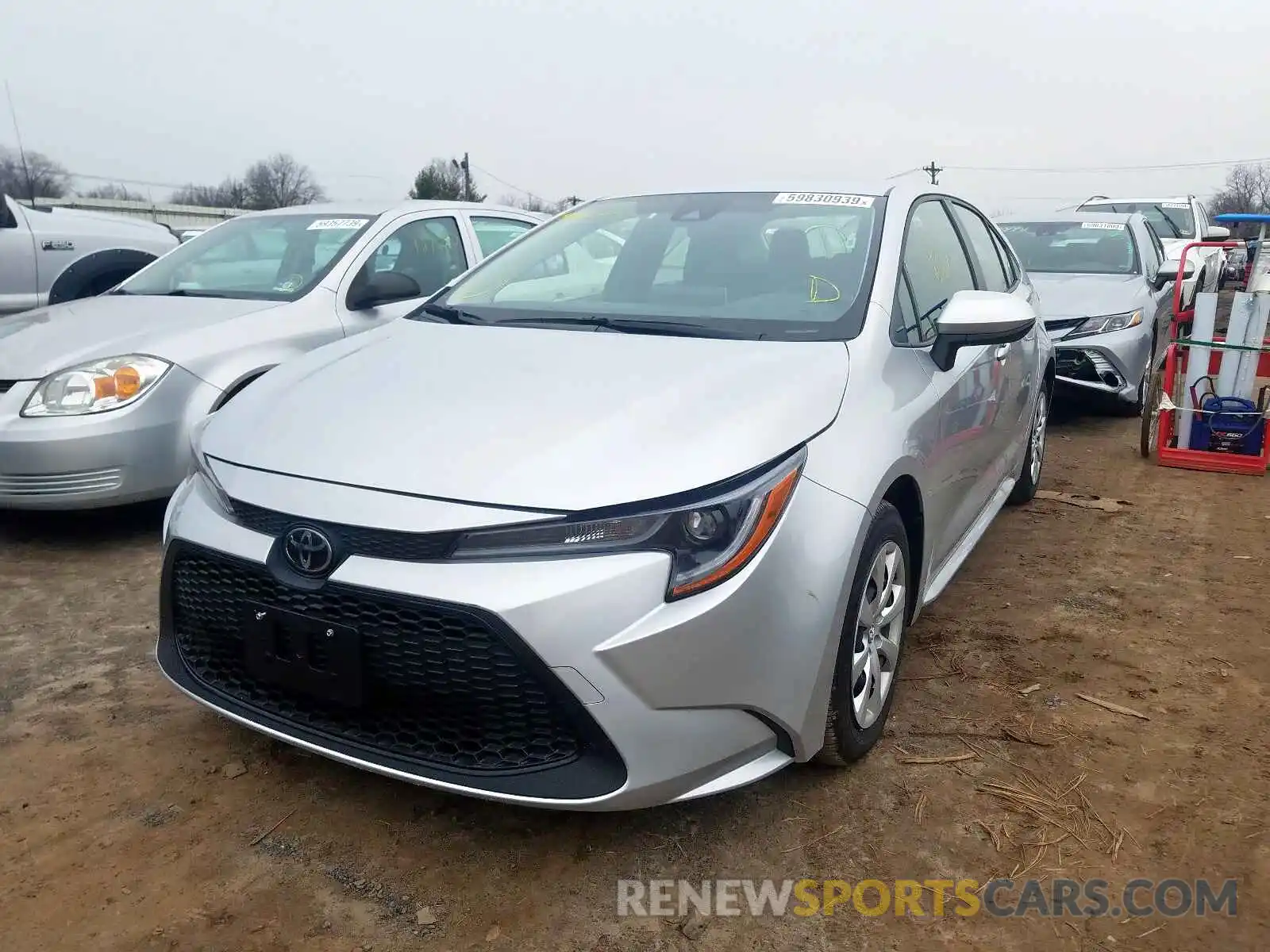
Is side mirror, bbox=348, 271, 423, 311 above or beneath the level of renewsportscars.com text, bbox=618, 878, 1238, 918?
above

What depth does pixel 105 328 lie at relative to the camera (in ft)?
14.1

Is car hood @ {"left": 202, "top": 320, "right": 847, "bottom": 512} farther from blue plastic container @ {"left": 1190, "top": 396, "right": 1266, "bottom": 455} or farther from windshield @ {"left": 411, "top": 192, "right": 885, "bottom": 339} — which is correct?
blue plastic container @ {"left": 1190, "top": 396, "right": 1266, "bottom": 455}

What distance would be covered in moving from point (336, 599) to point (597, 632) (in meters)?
0.56

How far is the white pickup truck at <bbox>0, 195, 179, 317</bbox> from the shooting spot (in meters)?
7.14

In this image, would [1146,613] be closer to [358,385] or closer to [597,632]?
[597,632]

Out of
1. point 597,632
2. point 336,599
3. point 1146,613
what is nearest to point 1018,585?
point 1146,613

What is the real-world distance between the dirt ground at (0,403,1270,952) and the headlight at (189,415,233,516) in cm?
74

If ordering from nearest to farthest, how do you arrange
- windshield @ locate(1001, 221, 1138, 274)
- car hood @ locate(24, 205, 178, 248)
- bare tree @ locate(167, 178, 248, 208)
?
1. car hood @ locate(24, 205, 178, 248)
2. windshield @ locate(1001, 221, 1138, 274)
3. bare tree @ locate(167, 178, 248, 208)

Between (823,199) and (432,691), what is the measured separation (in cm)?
214

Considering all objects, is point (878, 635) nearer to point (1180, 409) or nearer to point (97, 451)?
point (97, 451)

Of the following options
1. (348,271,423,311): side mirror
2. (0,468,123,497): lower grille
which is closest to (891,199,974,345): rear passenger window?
(348,271,423,311): side mirror

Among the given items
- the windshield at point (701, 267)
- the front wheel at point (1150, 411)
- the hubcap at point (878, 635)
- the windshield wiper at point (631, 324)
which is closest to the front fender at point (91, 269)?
the windshield at point (701, 267)

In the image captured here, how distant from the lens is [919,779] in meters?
2.55

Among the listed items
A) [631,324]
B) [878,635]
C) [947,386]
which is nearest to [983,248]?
[947,386]
